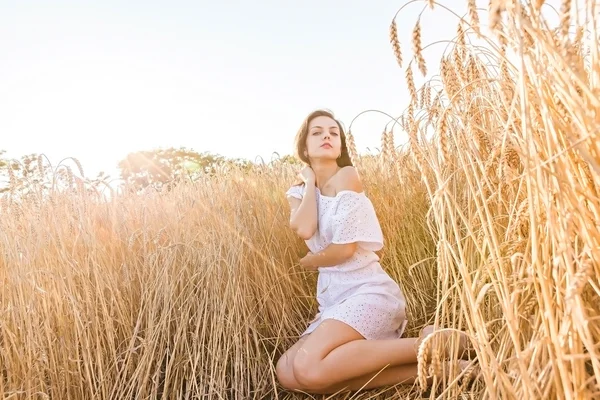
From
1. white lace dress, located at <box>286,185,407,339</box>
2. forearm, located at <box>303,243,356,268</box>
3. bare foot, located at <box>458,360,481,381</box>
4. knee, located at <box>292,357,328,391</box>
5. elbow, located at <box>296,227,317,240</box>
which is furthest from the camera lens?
elbow, located at <box>296,227,317,240</box>

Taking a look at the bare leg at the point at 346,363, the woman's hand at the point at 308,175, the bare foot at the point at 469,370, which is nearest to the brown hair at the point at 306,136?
the woman's hand at the point at 308,175

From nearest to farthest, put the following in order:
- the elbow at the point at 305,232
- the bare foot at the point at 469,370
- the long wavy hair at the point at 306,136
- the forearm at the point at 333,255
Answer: the bare foot at the point at 469,370 < the forearm at the point at 333,255 < the elbow at the point at 305,232 < the long wavy hair at the point at 306,136

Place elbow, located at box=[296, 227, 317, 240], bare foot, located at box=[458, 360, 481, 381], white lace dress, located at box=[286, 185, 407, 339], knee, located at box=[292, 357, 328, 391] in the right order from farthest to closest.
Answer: elbow, located at box=[296, 227, 317, 240] < white lace dress, located at box=[286, 185, 407, 339] < knee, located at box=[292, 357, 328, 391] < bare foot, located at box=[458, 360, 481, 381]

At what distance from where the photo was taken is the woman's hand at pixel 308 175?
8.38 ft

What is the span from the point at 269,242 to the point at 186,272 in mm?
430

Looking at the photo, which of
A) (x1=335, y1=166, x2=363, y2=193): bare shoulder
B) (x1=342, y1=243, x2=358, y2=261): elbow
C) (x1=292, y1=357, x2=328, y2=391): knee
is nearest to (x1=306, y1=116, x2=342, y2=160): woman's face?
(x1=335, y1=166, x2=363, y2=193): bare shoulder

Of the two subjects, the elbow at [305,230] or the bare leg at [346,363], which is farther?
the elbow at [305,230]

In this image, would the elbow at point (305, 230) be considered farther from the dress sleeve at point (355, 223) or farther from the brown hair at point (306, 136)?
the brown hair at point (306, 136)

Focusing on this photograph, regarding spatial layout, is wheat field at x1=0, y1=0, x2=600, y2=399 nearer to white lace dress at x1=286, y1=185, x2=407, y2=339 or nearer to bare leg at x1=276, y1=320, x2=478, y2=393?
bare leg at x1=276, y1=320, x2=478, y2=393

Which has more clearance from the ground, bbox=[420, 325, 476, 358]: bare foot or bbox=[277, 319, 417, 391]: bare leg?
bbox=[420, 325, 476, 358]: bare foot

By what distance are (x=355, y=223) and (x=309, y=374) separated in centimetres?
65

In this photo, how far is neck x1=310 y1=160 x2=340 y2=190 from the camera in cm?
260

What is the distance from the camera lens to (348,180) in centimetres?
242

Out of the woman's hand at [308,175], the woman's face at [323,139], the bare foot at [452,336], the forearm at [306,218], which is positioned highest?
the woman's face at [323,139]
